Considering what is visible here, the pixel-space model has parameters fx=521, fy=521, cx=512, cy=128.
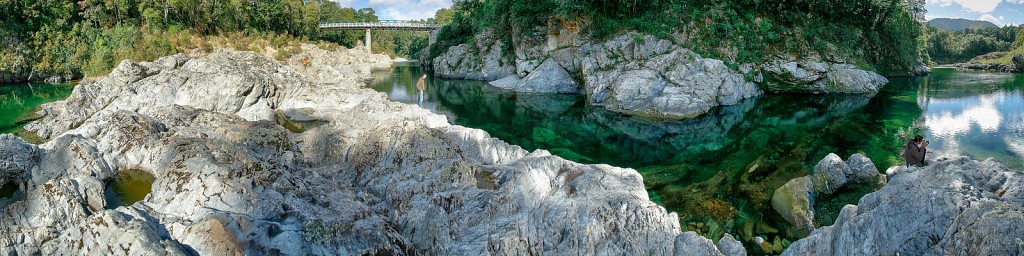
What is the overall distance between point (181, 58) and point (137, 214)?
48.8 feet

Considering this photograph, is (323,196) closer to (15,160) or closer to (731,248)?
(15,160)

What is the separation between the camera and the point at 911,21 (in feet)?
143

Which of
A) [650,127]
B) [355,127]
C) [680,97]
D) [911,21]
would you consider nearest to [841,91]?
[680,97]

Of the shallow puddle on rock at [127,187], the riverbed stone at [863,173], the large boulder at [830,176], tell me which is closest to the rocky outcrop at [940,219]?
the large boulder at [830,176]

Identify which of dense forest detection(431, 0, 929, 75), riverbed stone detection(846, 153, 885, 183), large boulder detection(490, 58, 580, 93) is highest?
dense forest detection(431, 0, 929, 75)

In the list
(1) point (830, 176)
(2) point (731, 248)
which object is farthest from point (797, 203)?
(2) point (731, 248)

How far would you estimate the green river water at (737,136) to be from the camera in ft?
34.8

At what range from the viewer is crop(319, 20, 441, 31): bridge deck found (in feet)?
241

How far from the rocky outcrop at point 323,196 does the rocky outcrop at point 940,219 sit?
154 centimetres

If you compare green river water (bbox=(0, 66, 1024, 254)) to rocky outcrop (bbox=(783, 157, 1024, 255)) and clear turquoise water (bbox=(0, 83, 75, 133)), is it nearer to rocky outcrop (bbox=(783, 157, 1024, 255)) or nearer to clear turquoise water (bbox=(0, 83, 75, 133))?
clear turquoise water (bbox=(0, 83, 75, 133))

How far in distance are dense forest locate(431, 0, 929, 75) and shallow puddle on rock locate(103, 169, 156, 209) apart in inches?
969

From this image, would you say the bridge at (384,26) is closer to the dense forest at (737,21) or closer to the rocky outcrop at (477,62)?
the rocky outcrop at (477,62)

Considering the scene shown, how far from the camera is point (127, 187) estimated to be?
9.02 metres

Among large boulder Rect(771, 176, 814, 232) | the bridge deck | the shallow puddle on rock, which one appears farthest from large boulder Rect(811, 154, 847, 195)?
the bridge deck
